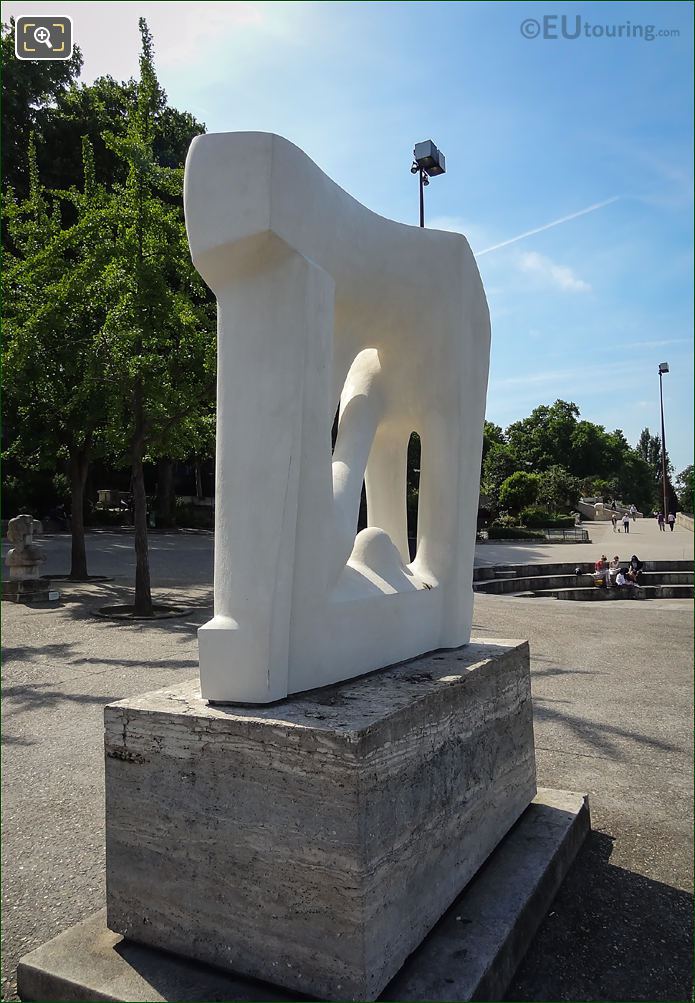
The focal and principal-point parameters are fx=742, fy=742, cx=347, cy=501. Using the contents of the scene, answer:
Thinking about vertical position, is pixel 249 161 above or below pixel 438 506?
above

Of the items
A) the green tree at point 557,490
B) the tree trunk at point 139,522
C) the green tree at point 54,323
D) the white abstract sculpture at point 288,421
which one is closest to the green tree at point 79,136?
the green tree at point 54,323

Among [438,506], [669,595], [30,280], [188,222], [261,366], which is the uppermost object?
[30,280]

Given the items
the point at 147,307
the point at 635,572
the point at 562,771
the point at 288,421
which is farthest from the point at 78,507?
the point at 288,421

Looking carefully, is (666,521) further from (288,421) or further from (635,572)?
(288,421)

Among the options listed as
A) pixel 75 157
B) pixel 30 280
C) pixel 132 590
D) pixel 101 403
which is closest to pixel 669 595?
pixel 132 590

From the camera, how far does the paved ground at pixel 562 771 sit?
3098mm

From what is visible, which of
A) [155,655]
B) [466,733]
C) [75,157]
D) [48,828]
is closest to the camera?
[466,733]

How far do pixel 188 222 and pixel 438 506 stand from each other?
2021 millimetres

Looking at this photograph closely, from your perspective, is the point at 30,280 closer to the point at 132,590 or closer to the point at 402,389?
the point at 132,590

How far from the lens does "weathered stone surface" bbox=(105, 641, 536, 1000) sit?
247 centimetres

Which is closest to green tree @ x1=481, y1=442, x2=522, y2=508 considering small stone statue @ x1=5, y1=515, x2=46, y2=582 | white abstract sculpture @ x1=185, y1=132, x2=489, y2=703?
small stone statue @ x1=5, y1=515, x2=46, y2=582

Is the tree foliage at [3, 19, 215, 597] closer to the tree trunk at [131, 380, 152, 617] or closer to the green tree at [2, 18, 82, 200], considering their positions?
the tree trunk at [131, 380, 152, 617]

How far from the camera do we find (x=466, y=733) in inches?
131

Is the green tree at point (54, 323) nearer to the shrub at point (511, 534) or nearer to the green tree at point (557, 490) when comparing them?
the shrub at point (511, 534)
